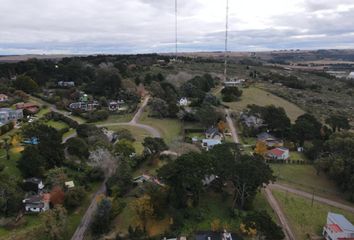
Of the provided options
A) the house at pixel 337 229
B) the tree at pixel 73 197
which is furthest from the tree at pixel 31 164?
the house at pixel 337 229

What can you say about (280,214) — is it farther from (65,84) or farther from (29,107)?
(65,84)

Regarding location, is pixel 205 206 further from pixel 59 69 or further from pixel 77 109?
pixel 59 69

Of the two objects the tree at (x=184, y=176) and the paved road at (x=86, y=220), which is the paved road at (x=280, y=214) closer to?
the tree at (x=184, y=176)

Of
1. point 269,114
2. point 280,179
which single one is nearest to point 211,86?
point 269,114

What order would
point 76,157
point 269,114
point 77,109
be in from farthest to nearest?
point 77,109 < point 269,114 < point 76,157

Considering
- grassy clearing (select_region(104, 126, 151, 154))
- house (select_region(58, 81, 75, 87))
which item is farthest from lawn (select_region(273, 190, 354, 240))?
house (select_region(58, 81, 75, 87))

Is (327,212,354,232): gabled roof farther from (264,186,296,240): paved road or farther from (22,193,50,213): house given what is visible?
(22,193,50,213): house
